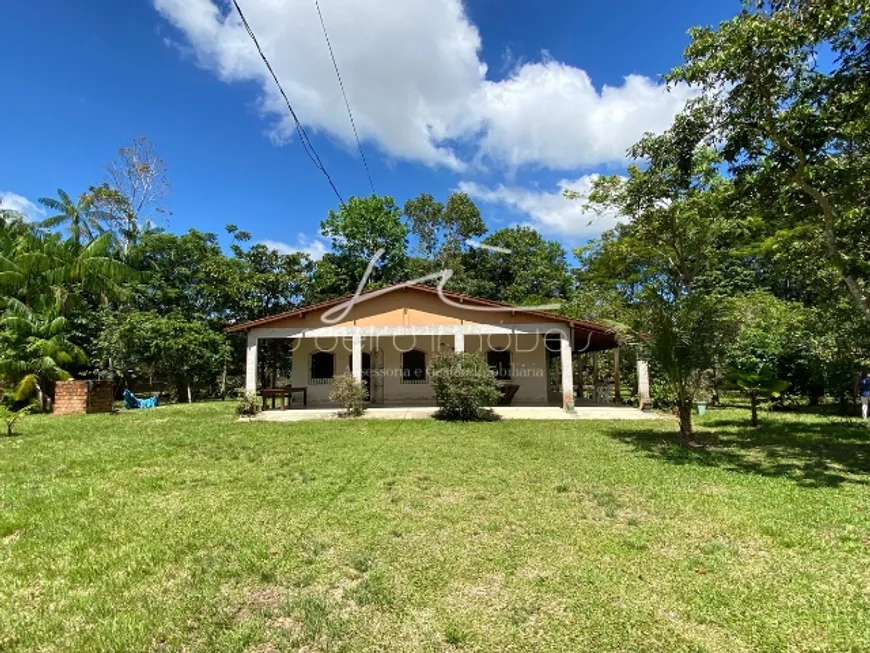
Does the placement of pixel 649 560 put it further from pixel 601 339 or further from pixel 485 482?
pixel 601 339

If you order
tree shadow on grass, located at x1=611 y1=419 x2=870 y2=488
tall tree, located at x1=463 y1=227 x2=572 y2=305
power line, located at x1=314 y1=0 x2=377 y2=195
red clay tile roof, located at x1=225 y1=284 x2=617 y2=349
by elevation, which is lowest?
tree shadow on grass, located at x1=611 y1=419 x2=870 y2=488

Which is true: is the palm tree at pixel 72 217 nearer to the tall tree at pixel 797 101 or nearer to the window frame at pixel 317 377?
the window frame at pixel 317 377

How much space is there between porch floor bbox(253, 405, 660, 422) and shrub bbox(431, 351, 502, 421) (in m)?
0.91

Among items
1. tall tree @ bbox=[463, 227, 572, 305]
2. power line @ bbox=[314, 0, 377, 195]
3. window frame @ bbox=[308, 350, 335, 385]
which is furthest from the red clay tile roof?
tall tree @ bbox=[463, 227, 572, 305]

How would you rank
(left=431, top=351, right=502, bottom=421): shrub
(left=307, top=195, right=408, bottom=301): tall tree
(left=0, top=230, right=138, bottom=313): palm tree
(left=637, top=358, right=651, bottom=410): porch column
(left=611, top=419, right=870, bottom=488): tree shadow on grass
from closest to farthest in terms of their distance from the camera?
1. (left=611, top=419, right=870, bottom=488): tree shadow on grass
2. (left=431, top=351, right=502, bottom=421): shrub
3. (left=637, top=358, right=651, bottom=410): porch column
4. (left=0, top=230, right=138, bottom=313): palm tree
5. (left=307, top=195, right=408, bottom=301): tall tree

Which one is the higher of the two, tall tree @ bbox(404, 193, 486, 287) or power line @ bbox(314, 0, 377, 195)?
tall tree @ bbox(404, 193, 486, 287)

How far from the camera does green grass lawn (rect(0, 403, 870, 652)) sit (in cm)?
292

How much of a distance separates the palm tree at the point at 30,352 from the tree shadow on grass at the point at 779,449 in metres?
18.8

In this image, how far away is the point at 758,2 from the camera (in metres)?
7.94

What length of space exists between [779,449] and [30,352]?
22.3m

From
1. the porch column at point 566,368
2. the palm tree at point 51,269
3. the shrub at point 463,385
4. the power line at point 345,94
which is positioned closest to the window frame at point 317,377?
the shrub at point 463,385

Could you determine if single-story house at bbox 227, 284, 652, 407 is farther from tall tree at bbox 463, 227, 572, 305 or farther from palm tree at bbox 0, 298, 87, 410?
tall tree at bbox 463, 227, 572, 305

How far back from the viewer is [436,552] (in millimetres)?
4090

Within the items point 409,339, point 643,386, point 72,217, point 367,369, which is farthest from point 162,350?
point 643,386
